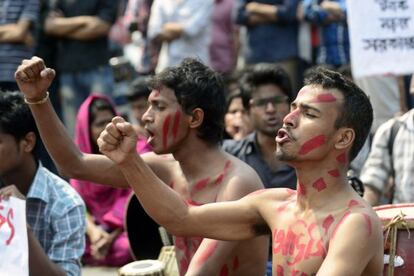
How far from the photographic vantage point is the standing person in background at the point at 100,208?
Answer: 7434 millimetres

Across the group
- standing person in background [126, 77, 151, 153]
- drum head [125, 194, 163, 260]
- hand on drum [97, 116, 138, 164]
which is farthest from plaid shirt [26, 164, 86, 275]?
standing person in background [126, 77, 151, 153]

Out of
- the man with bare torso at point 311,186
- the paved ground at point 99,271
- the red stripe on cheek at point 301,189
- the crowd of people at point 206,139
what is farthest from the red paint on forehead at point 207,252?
the paved ground at point 99,271

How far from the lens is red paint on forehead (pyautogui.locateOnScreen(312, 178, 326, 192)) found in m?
3.82

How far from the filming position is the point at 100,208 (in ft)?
25.3

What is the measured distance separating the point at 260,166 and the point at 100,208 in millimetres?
1694

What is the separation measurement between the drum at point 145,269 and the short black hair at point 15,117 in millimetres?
943

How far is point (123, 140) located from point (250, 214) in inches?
25.7

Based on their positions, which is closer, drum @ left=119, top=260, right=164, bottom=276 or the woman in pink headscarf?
drum @ left=119, top=260, right=164, bottom=276

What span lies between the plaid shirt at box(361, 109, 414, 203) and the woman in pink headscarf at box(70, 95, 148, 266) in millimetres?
1976

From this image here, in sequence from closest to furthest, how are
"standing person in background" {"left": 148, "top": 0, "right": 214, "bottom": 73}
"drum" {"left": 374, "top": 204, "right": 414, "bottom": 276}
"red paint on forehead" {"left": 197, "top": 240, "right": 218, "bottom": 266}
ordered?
1. "drum" {"left": 374, "top": 204, "right": 414, "bottom": 276}
2. "red paint on forehead" {"left": 197, "top": 240, "right": 218, "bottom": 266}
3. "standing person in background" {"left": 148, "top": 0, "right": 214, "bottom": 73}

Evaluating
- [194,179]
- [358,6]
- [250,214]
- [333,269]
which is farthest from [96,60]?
[333,269]

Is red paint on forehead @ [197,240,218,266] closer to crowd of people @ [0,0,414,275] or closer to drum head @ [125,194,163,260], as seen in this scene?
crowd of people @ [0,0,414,275]

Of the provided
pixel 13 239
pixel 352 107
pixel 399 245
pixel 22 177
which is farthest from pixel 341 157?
pixel 22 177

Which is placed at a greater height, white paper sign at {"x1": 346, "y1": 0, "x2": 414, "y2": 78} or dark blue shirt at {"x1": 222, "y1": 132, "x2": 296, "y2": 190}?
white paper sign at {"x1": 346, "y1": 0, "x2": 414, "y2": 78}
